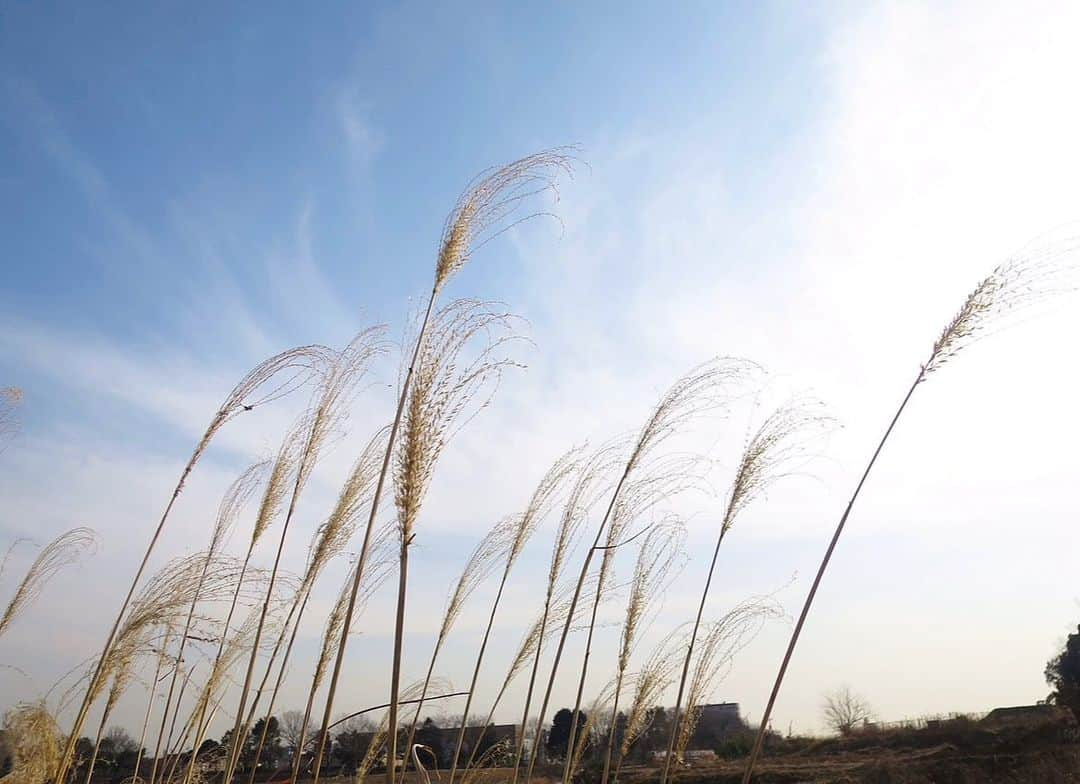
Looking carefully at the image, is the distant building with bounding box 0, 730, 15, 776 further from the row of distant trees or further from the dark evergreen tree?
the dark evergreen tree

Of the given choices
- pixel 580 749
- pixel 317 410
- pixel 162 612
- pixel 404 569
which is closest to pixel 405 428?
pixel 404 569

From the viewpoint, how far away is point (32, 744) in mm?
4391

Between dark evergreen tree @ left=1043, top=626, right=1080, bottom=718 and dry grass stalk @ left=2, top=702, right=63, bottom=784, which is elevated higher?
dark evergreen tree @ left=1043, top=626, right=1080, bottom=718

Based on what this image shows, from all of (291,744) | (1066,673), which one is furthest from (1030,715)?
(291,744)

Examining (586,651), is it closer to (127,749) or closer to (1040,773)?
(127,749)

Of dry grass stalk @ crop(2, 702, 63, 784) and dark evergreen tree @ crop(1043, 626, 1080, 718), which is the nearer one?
dry grass stalk @ crop(2, 702, 63, 784)

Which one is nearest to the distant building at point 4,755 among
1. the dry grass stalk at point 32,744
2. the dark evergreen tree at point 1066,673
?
the dry grass stalk at point 32,744

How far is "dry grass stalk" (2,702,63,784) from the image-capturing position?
163 inches

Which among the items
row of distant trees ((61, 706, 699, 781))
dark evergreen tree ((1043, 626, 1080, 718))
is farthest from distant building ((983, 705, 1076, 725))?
row of distant trees ((61, 706, 699, 781))

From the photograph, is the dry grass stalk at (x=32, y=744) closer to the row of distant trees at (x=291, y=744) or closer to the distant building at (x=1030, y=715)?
the row of distant trees at (x=291, y=744)

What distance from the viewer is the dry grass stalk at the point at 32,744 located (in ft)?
13.6

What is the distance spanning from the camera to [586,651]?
4910mm

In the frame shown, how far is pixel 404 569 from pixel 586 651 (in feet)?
10.4

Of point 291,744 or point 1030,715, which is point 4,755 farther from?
point 1030,715
